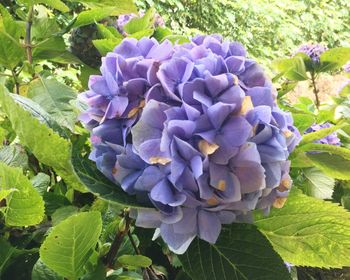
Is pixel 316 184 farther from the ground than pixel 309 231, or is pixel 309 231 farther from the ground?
pixel 309 231

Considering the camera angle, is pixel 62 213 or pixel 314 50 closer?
pixel 62 213

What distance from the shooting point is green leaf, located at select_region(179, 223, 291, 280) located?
0.40 metres

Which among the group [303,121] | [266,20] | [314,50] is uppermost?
[303,121]

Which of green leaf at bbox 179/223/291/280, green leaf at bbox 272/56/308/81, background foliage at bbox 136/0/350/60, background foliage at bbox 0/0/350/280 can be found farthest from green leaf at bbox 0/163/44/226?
background foliage at bbox 136/0/350/60

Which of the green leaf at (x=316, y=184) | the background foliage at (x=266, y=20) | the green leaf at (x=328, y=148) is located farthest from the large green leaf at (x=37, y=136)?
the background foliage at (x=266, y=20)

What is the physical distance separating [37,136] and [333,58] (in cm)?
92

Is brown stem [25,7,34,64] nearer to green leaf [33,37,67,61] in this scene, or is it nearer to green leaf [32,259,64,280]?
green leaf [33,37,67,61]

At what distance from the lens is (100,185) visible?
1.24 feet

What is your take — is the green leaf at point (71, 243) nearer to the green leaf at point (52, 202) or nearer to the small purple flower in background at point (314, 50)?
the green leaf at point (52, 202)

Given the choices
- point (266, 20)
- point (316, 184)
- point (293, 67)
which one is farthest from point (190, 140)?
point (266, 20)

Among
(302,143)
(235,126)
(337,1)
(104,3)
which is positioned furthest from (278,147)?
(337,1)

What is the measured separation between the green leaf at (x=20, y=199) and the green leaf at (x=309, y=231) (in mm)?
182

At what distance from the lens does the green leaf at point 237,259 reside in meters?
0.40

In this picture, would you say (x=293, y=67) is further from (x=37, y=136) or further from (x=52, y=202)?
(x=37, y=136)
